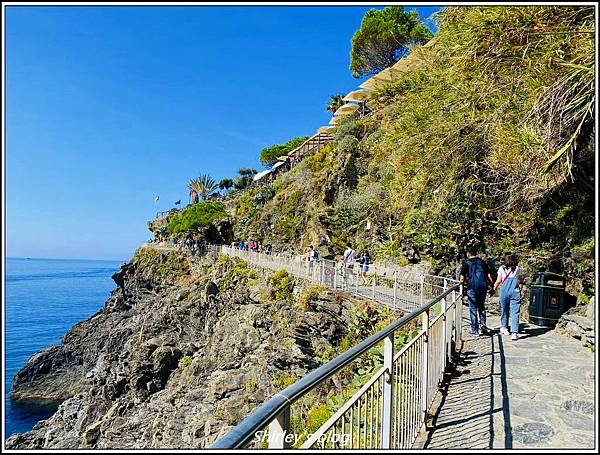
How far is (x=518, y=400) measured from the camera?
15.9 feet

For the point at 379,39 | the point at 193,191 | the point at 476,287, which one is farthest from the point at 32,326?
the point at 476,287

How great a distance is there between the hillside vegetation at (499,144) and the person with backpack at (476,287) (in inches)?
70.8

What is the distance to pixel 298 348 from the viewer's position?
41.8 ft

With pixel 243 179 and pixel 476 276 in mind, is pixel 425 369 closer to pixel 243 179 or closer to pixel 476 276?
pixel 476 276

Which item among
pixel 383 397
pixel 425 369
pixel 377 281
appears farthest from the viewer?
pixel 377 281

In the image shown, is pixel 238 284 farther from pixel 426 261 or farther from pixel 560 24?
pixel 560 24

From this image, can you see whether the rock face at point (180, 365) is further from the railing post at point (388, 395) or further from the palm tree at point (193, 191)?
the palm tree at point (193, 191)

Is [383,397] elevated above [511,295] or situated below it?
below

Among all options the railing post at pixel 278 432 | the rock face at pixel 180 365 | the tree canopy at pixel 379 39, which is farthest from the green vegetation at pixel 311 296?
the tree canopy at pixel 379 39

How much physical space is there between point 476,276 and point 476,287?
0.22 metres

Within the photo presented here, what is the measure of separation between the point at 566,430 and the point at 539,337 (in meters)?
4.29

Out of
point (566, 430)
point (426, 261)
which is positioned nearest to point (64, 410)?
point (426, 261)

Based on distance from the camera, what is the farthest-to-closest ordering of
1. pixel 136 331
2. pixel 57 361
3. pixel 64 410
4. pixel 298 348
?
pixel 57 361
pixel 136 331
pixel 64 410
pixel 298 348

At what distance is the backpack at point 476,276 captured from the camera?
8.02m
